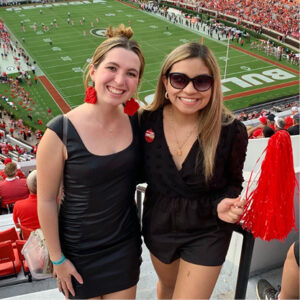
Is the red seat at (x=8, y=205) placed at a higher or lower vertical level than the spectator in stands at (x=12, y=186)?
lower

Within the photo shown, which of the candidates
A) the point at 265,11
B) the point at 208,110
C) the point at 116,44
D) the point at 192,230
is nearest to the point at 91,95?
the point at 116,44

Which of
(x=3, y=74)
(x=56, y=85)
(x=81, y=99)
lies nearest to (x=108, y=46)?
(x=81, y=99)

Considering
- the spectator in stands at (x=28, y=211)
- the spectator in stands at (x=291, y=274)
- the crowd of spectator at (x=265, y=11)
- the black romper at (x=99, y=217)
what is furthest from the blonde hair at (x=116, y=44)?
the crowd of spectator at (x=265, y=11)

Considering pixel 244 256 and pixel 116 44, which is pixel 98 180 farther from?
pixel 244 256

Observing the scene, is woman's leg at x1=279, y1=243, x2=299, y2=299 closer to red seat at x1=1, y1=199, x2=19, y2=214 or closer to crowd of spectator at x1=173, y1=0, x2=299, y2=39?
red seat at x1=1, y1=199, x2=19, y2=214

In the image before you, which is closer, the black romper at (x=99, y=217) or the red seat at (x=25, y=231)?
the black romper at (x=99, y=217)

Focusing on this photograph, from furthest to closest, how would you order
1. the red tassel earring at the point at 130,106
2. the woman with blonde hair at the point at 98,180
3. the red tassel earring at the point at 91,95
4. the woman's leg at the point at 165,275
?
the woman's leg at the point at 165,275, the red tassel earring at the point at 130,106, the red tassel earring at the point at 91,95, the woman with blonde hair at the point at 98,180

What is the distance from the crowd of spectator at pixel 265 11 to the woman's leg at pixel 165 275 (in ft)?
107

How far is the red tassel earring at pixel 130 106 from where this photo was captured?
2.14 meters

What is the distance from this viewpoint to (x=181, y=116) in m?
2.14

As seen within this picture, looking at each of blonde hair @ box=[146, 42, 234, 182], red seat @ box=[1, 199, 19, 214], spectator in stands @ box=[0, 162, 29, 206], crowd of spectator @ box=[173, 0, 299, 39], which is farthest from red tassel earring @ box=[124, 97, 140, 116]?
crowd of spectator @ box=[173, 0, 299, 39]

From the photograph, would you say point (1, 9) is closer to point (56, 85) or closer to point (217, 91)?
point (56, 85)

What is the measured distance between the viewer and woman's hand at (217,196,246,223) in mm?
1952

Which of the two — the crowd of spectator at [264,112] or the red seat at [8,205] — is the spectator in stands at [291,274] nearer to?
the red seat at [8,205]
